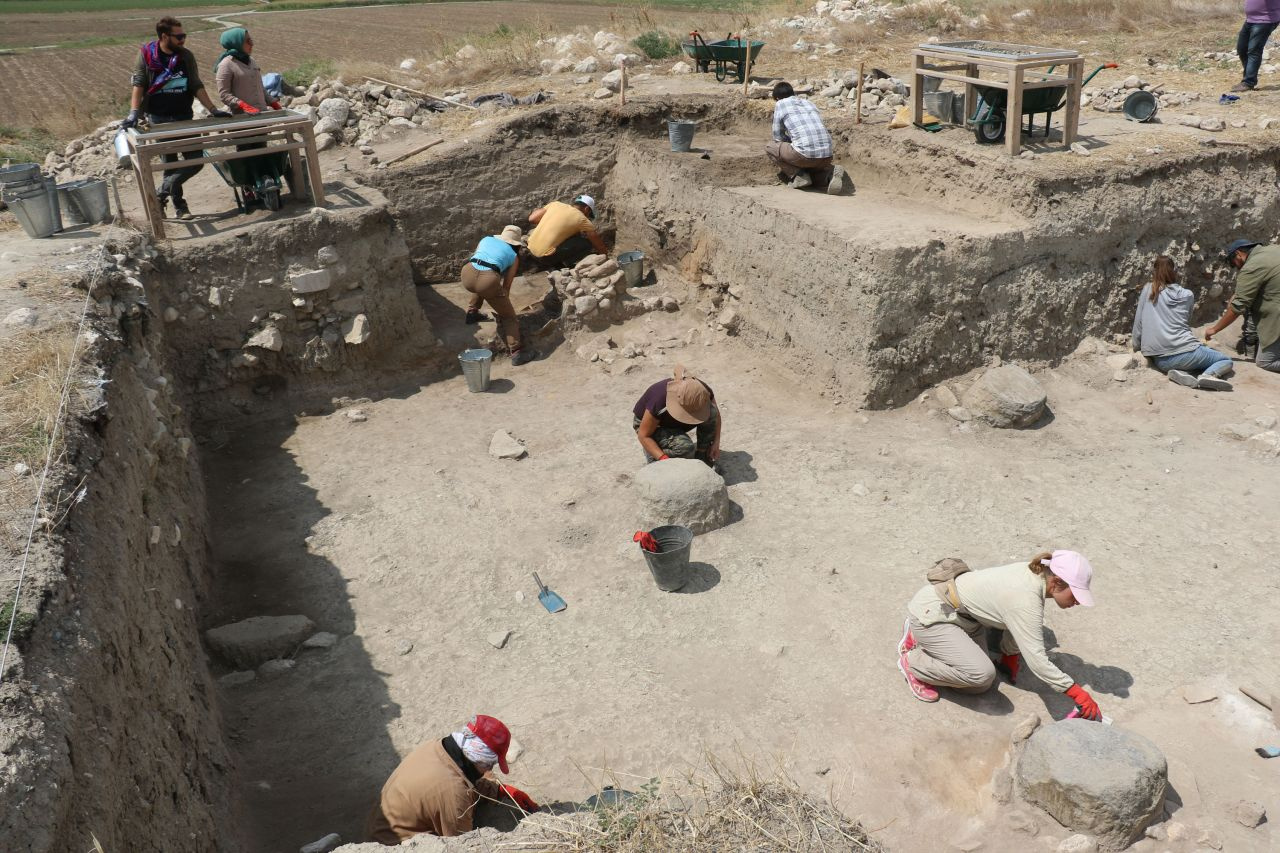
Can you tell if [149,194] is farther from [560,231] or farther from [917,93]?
[917,93]

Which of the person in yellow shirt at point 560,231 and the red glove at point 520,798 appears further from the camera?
the person in yellow shirt at point 560,231

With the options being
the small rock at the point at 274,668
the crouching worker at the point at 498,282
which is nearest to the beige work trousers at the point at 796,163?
the crouching worker at the point at 498,282

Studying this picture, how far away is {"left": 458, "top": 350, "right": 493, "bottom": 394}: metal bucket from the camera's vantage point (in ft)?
29.6

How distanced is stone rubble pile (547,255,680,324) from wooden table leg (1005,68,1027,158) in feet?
11.5

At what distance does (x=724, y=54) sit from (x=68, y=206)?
7965 millimetres

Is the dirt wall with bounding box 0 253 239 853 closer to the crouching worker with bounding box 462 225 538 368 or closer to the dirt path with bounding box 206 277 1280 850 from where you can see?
the dirt path with bounding box 206 277 1280 850

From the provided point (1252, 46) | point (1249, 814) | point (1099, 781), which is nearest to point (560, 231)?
point (1099, 781)

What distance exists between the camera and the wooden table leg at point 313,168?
840 cm

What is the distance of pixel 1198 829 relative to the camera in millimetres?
4371

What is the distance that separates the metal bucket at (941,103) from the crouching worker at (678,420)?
4.67 metres

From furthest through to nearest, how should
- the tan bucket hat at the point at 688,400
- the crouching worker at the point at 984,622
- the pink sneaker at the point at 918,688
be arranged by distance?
the tan bucket hat at the point at 688,400, the pink sneaker at the point at 918,688, the crouching worker at the point at 984,622

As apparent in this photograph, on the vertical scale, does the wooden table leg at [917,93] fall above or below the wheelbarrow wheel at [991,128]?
above

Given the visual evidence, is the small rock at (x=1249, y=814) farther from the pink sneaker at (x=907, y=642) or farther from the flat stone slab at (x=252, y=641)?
the flat stone slab at (x=252, y=641)

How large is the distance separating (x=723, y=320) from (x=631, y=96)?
3.79 m
